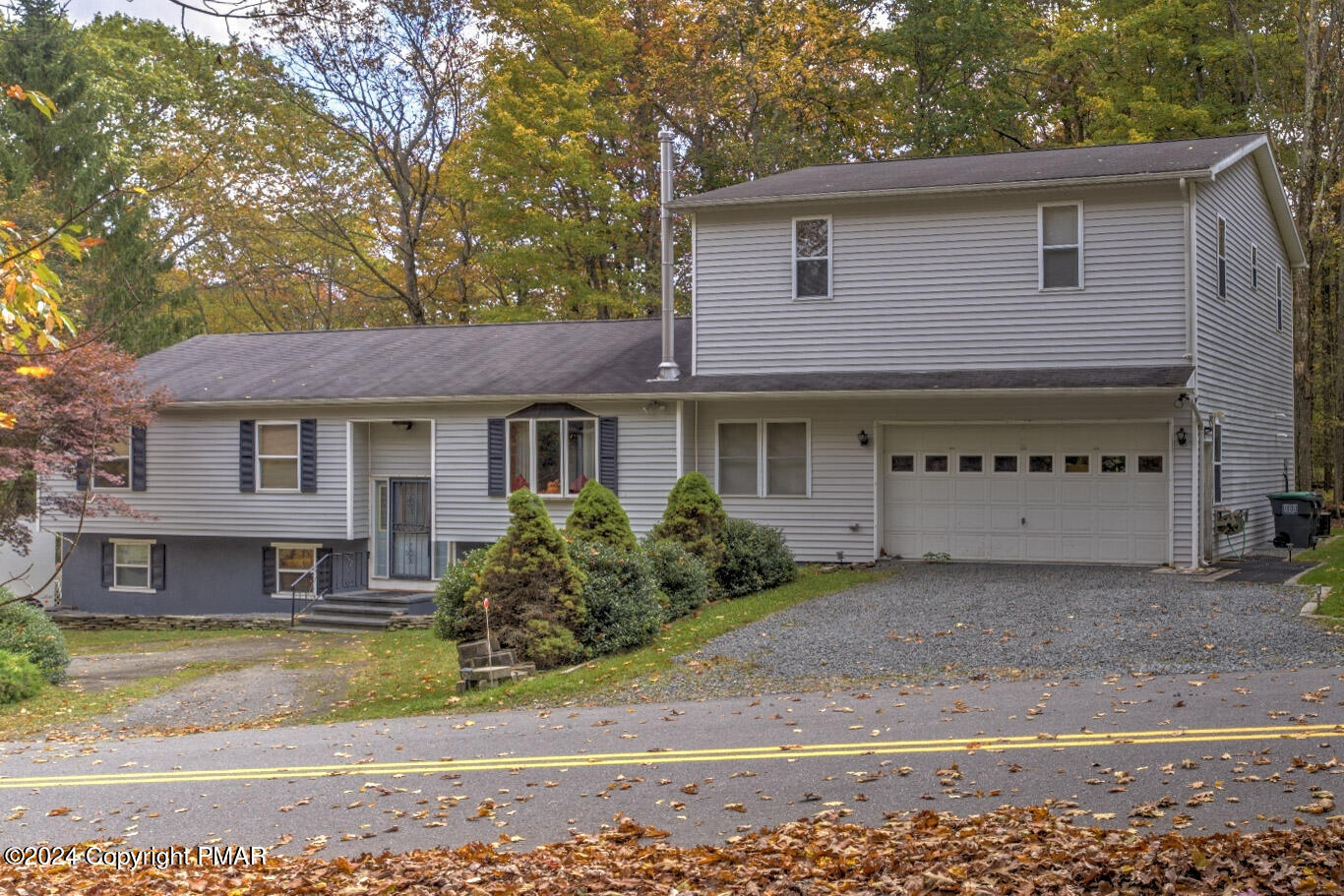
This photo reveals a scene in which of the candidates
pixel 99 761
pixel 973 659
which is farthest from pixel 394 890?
pixel 973 659

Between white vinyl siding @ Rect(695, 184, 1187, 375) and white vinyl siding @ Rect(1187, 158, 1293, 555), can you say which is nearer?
white vinyl siding @ Rect(695, 184, 1187, 375)

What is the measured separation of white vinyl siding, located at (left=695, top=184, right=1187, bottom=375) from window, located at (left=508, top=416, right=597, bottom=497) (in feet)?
8.41

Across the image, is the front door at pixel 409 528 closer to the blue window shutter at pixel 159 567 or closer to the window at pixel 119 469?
the blue window shutter at pixel 159 567

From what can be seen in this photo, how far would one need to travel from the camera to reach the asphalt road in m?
7.26

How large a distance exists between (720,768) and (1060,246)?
13.2 metres

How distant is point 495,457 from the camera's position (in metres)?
22.3

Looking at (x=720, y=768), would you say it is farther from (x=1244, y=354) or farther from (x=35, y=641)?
(x=1244, y=354)

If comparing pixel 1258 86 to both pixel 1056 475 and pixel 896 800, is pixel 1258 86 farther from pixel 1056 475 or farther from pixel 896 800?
pixel 896 800

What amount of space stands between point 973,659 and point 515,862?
6.99 meters

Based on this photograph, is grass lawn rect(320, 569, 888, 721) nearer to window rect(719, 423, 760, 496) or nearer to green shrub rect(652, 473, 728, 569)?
green shrub rect(652, 473, 728, 569)

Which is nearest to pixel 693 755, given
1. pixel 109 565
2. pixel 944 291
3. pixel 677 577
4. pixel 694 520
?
pixel 677 577

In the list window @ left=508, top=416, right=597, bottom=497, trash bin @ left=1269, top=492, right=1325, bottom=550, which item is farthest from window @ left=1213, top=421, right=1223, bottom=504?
window @ left=508, top=416, right=597, bottom=497

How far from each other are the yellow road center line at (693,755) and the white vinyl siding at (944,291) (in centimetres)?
1096

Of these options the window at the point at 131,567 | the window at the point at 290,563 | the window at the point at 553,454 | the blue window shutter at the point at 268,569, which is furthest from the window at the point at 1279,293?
the window at the point at 131,567
